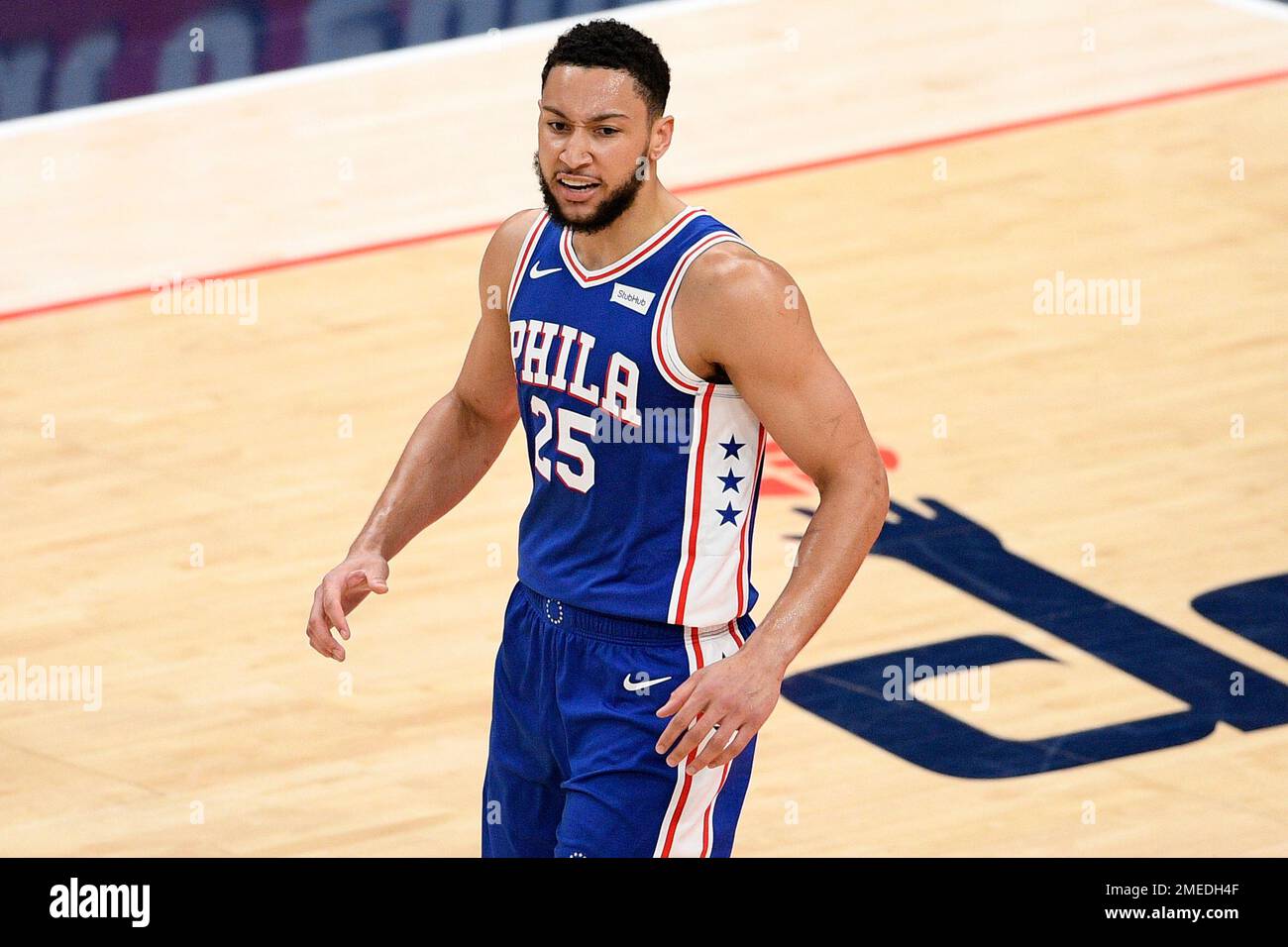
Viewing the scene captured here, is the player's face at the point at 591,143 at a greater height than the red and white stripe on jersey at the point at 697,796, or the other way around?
the player's face at the point at 591,143

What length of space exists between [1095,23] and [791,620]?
10.4 metres

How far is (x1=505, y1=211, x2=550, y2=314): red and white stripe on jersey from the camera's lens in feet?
17.1

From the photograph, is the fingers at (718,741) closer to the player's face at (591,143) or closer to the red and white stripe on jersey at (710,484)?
the red and white stripe on jersey at (710,484)

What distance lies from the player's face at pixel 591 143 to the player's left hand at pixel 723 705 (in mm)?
892

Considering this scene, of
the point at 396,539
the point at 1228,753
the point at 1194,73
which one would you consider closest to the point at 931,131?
the point at 1194,73

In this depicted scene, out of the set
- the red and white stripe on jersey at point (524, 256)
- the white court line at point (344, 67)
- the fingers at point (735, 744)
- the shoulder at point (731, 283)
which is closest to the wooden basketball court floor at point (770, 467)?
the white court line at point (344, 67)

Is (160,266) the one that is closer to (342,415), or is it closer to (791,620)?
(342,415)

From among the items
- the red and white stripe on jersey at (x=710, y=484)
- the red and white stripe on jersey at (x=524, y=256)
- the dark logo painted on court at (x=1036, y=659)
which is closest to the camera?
the red and white stripe on jersey at (x=710, y=484)

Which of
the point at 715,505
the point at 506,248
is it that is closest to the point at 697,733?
the point at 715,505

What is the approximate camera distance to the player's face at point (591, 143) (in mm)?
4859

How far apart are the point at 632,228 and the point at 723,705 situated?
0.97m

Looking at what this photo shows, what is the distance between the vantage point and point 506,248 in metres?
5.35

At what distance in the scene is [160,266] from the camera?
11531mm

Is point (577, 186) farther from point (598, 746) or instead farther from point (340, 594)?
point (598, 746)
